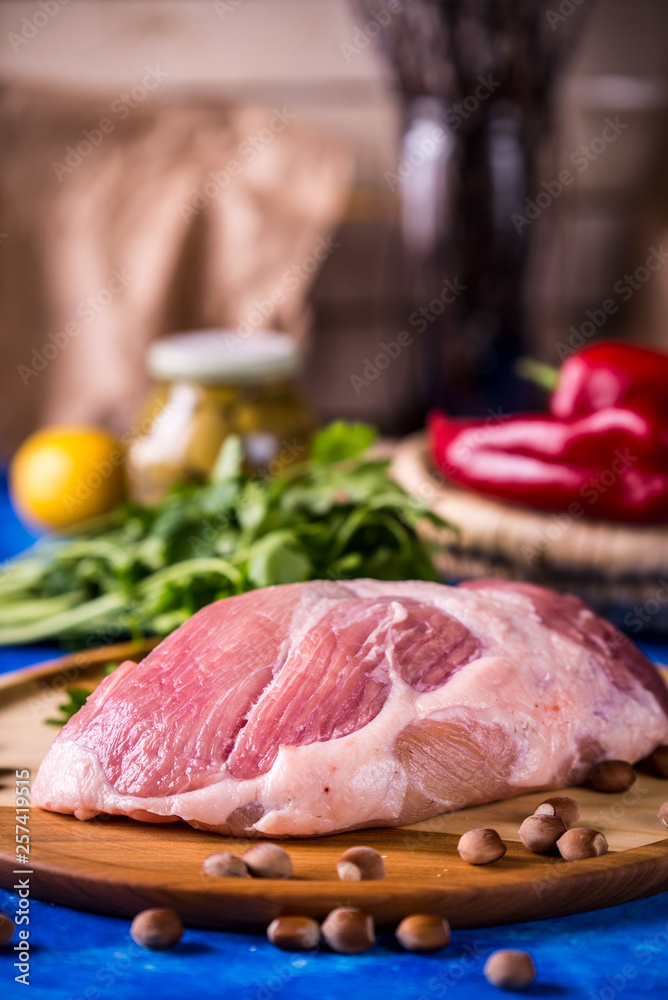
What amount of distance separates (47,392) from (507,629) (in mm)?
2319

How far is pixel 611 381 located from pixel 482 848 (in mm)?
1515

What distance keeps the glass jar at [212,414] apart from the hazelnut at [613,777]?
1256 mm

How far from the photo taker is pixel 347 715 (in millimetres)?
1239

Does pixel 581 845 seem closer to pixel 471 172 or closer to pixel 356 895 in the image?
pixel 356 895

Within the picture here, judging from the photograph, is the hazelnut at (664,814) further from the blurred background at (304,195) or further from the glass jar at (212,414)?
the blurred background at (304,195)

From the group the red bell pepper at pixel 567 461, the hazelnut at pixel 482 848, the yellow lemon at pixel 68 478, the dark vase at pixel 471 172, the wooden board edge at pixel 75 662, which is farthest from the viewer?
the dark vase at pixel 471 172

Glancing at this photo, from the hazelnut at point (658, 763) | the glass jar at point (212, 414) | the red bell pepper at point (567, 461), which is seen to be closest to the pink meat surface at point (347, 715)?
the hazelnut at point (658, 763)

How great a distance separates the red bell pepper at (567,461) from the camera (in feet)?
7.05

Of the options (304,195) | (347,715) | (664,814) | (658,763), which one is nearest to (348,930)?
(347,715)

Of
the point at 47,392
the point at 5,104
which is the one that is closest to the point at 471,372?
the point at 47,392

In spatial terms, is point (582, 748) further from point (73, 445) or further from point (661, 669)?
point (73, 445)

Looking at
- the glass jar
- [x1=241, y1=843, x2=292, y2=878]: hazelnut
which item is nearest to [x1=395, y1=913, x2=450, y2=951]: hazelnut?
[x1=241, y1=843, x2=292, y2=878]: hazelnut

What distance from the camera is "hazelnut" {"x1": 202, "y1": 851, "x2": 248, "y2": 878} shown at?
1101 millimetres

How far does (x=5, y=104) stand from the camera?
10.6 feet
